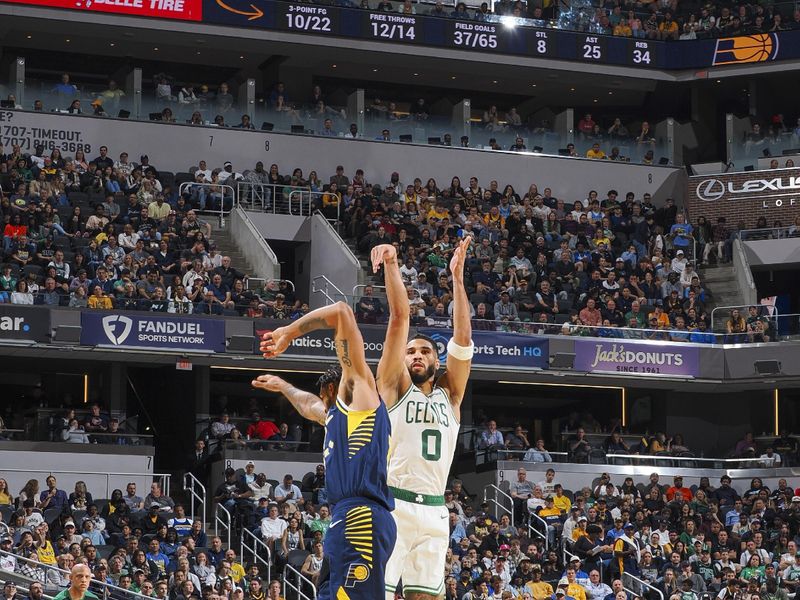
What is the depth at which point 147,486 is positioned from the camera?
27906 millimetres

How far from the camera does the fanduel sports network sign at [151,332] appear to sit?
93.1 ft

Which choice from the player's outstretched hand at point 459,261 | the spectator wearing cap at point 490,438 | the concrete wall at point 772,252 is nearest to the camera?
the player's outstretched hand at point 459,261

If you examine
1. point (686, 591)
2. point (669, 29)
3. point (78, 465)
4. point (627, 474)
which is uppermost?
point (669, 29)

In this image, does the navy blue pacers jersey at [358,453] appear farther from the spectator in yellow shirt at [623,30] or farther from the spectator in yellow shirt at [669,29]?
the spectator in yellow shirt at [669,29]

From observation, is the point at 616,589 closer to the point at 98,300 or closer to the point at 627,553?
the point at 627,553

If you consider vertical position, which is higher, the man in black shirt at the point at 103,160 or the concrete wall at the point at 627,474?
the man in black shirt at the point at 103,160

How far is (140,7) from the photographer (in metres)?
36.8

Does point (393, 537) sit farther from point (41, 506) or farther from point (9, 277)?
point (9, 277)

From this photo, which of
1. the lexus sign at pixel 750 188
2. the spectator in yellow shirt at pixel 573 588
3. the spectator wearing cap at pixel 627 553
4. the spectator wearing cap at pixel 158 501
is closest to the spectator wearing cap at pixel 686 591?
the spectator wearing cap at pixel 627 553

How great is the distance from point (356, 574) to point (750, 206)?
32.1 metres

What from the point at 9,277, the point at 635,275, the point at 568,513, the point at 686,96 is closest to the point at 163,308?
the point at 9,277

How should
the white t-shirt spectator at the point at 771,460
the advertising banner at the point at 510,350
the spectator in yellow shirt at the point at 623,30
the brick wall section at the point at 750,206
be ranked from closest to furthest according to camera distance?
the advertising banner at the point at 510,350
the white t-shirt spectator at the point at 771,460
the brick wall section at the point at 750,206
the spectator in yellow shirt at the point at 623,30

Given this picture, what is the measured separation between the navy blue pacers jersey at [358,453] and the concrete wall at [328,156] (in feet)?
91.6

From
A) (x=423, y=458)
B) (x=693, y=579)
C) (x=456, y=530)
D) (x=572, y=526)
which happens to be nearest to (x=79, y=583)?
(x=423, y=458)
